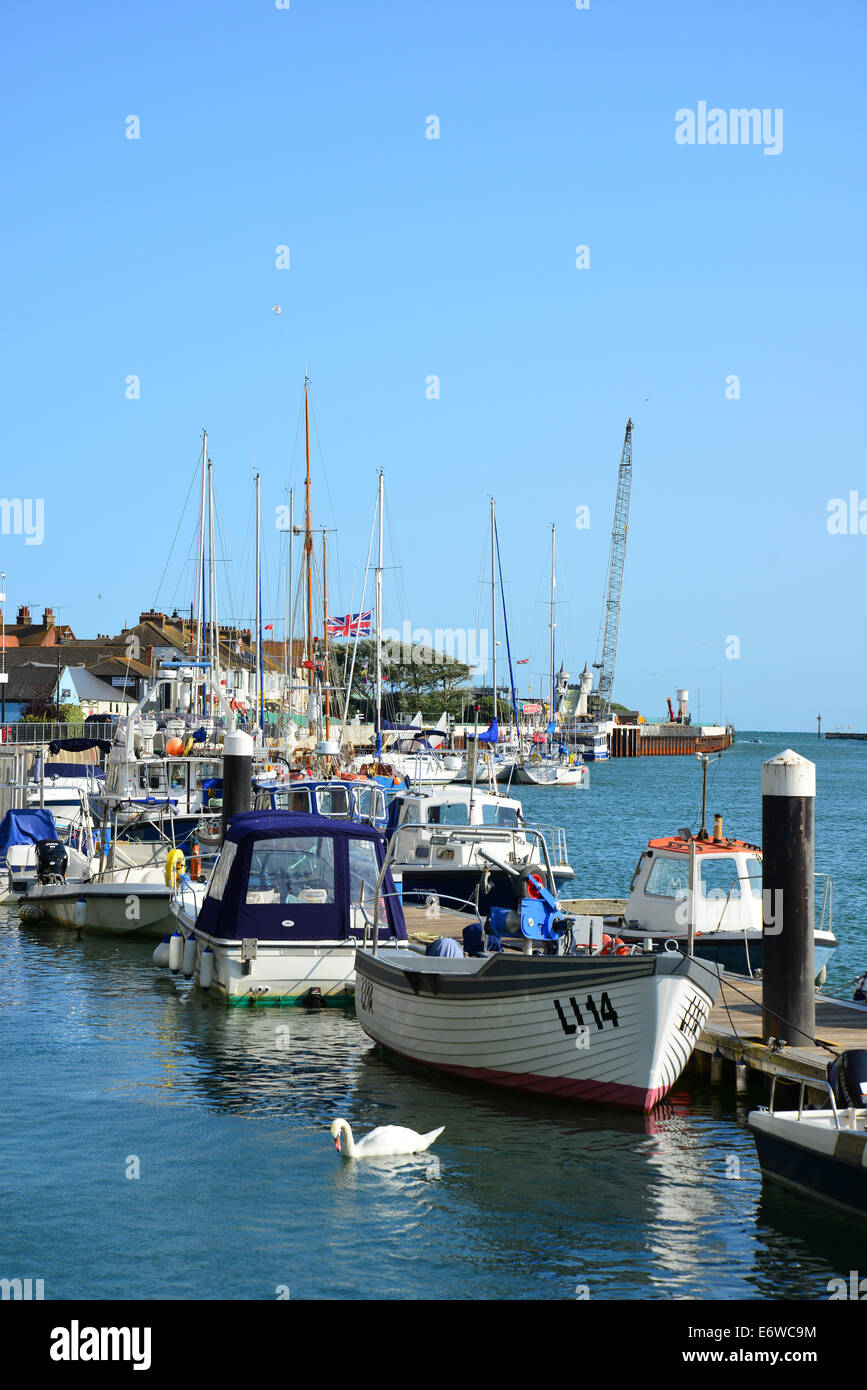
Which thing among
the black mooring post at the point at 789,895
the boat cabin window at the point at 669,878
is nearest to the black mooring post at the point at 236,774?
the boat cabin window at the point at 669,878

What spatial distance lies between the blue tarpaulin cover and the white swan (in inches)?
840

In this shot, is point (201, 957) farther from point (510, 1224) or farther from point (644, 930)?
point (510, 1224)

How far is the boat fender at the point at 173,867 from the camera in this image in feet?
90.4

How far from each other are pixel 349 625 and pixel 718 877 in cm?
3484

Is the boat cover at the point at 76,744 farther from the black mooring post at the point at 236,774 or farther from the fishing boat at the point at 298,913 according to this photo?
the fishing boat at the point at 298,913

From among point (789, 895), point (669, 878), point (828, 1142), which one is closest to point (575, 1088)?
point (789, 895)

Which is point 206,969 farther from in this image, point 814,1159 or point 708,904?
point 814,1159

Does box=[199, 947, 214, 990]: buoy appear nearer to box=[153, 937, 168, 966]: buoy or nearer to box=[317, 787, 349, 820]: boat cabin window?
box=[153, 937, 168, 966]: buoy

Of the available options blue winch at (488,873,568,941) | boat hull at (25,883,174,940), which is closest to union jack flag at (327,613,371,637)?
boat hull at (25,883,174,940)

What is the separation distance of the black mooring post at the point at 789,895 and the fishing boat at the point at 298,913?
6192mm

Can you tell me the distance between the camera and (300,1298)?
34.0 ft

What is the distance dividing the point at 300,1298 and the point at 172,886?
17.9 m

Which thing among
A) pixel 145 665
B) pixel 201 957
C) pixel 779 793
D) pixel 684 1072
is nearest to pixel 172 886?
pixel 201 957

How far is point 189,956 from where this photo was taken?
Result: 2173cm
